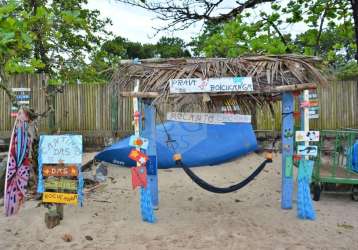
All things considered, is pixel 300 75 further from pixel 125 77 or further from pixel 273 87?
pixel 125 77

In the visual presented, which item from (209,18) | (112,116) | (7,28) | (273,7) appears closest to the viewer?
(7,28)

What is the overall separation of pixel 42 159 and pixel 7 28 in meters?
2.00

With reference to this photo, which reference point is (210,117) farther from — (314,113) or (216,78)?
(314,113)

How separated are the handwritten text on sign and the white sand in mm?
846

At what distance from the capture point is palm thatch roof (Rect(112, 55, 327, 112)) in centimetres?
588

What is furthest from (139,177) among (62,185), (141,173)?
(62,185)

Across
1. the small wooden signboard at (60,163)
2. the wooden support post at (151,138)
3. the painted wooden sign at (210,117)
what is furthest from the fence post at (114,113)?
the small wooden signboard at (60,163)

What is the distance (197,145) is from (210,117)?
11.4 feet

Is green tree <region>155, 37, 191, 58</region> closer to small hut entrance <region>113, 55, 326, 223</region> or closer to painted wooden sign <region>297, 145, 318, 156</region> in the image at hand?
small hut entrance <region>113, 55, 326, 223</region>

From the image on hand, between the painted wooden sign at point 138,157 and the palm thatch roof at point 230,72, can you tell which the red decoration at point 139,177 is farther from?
the palm thatch roof at point 230,72

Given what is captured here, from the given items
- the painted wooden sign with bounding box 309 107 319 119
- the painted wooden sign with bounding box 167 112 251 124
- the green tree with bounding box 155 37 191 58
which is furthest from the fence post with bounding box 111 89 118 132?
the green tree with bounding box 155 37 191 58

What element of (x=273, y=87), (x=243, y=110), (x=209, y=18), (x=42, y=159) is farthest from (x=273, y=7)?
(x=42, y=159)

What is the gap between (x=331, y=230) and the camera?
226 inches

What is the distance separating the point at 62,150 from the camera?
19.7 feet
